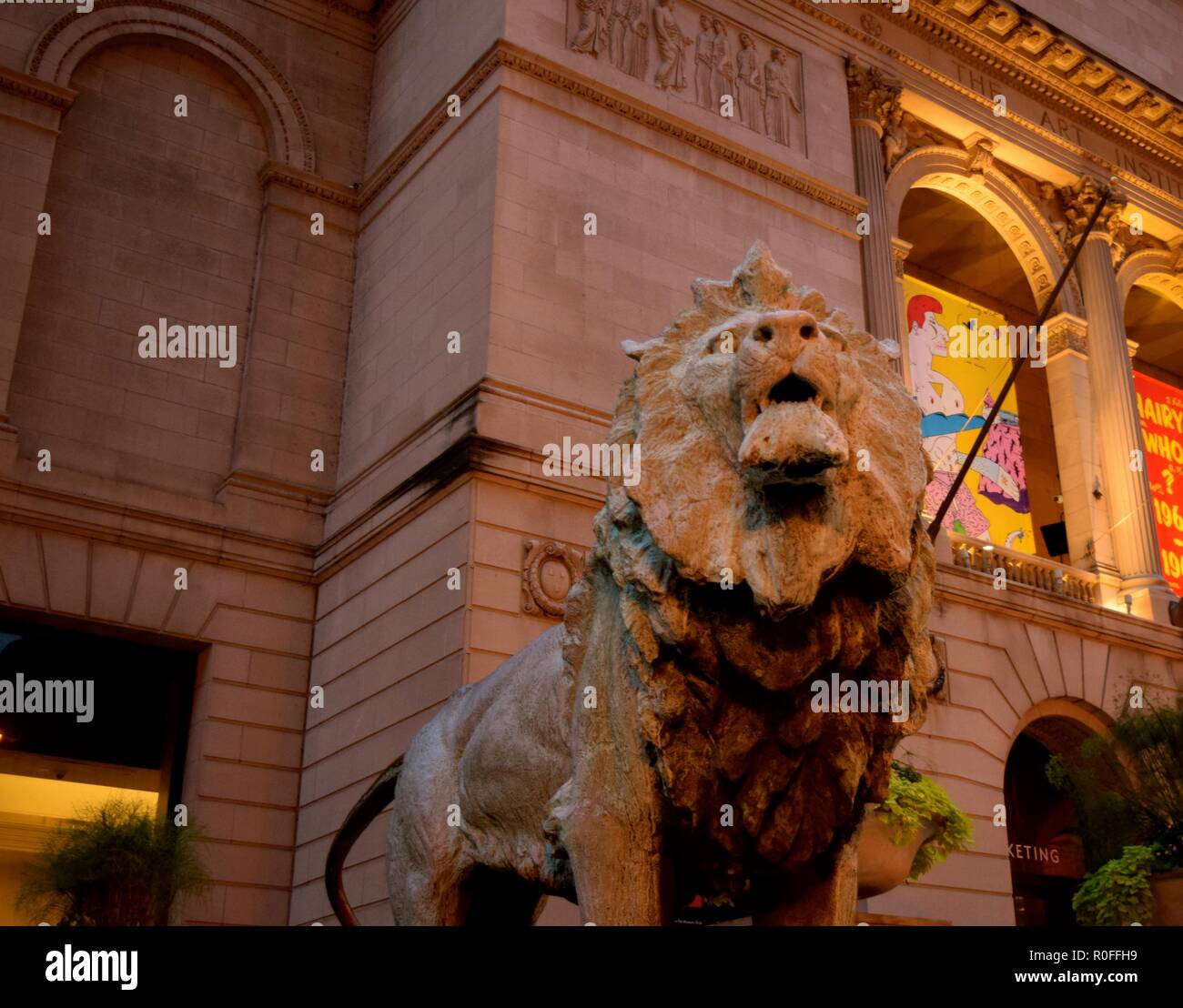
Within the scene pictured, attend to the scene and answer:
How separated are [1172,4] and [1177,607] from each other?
623 inches

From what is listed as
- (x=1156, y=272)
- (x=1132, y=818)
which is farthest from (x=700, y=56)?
(x=1156, y=272)

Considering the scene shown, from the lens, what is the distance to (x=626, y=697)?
353 cm

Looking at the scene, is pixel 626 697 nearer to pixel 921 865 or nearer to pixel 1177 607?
pixel 921 865

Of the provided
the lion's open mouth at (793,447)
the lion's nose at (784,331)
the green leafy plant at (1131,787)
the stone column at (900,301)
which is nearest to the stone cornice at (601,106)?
the stone column at (900,301)

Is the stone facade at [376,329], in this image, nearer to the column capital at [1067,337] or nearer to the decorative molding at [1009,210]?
the decorative molding at [1009,210]

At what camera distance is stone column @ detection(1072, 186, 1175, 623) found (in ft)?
79.3

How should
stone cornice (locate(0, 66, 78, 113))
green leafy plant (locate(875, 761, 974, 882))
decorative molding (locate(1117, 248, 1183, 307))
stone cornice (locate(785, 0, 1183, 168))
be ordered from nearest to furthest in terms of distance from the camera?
green leafy plant (locate(875, 761, 974, 882)) < stone cornice (locate(0, 66, 78, 113)) < stone cornice (locate(785, 0, 1183, 168)) < decorative molding (locate(1117, 248, 1183, 307))

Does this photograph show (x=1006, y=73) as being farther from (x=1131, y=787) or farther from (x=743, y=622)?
(x=743, y=622)

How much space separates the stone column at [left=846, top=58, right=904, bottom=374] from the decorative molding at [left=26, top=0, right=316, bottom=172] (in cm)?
943

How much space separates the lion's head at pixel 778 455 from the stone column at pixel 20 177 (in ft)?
53.8

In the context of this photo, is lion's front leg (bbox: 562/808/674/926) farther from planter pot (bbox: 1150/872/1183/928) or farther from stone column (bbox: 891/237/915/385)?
stone column (bbox: 891/237/915/385)

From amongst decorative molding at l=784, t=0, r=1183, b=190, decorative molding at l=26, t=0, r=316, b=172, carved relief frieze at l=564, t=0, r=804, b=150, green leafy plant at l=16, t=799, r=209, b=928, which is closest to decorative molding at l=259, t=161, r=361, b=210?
decorative molding at l=26, t=0, r=316, b=172

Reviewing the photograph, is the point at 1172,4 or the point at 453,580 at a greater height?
the point at 1172,4
